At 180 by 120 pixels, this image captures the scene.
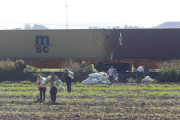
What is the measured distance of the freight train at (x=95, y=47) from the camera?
2086 cm

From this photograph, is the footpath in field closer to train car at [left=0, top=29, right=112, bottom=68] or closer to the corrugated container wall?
train car at [left=0, top=29, right=112, bottom=68]

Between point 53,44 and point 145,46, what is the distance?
812cm

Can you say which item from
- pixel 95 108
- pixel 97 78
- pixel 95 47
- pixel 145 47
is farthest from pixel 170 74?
pixel 95 108

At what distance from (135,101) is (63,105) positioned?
119 inches

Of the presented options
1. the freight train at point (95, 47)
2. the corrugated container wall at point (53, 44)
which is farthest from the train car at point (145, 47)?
the corrugated container wall at point (53, 44)

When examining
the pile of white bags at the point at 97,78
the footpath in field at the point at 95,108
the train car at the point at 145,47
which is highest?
the train car at the point at 145,47

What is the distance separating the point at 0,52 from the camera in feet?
71.8

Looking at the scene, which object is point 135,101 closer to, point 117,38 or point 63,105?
point 63,105

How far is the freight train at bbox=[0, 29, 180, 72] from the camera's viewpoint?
20.9 meters

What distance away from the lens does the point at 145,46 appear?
2086 cm

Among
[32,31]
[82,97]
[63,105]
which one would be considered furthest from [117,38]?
[63,105]

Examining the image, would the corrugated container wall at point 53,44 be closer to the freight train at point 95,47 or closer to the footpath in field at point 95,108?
the freight train at point 95,47

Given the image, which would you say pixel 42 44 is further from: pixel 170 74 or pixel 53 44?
pixel 170 74

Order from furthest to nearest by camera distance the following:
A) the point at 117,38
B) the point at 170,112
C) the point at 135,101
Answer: the point at 117,38
the point at 135,101
the point at 170,112
